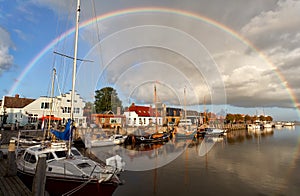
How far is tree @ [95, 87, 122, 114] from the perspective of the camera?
254ft

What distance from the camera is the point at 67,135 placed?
14.5 m

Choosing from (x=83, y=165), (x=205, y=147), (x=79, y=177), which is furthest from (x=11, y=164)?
(x=205, y=147)

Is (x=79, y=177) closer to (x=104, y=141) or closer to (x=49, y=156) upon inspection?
(x=49, y=156)

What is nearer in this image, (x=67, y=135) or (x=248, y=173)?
(x=67, y=135)

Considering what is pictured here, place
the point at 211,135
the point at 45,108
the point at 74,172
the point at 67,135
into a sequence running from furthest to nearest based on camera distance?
the point at 211,135 < the point at 45,108 < the point at 67,135 < the point at 74,172

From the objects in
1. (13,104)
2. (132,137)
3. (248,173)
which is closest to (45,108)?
(13,104)

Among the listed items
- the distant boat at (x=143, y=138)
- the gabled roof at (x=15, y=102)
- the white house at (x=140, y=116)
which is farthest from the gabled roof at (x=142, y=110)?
the gabled roof at (x=15, y=102)

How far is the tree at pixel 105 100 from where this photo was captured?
77312 mm

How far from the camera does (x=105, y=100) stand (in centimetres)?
7856

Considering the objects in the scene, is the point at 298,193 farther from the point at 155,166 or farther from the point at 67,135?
the point at 67,135

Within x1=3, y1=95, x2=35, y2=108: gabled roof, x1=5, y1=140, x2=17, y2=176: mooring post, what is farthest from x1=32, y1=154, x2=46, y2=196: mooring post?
x1=3, y1=95, x2=35, y2=108: gabled roof

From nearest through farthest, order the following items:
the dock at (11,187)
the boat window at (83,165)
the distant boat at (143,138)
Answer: the dock at (11,187) < the boat window at (83,165) < the distant boat at (143,138)

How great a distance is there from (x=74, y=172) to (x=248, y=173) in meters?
19.8

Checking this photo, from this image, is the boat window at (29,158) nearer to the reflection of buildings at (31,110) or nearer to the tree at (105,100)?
the reflection of buildings at (31,110)
